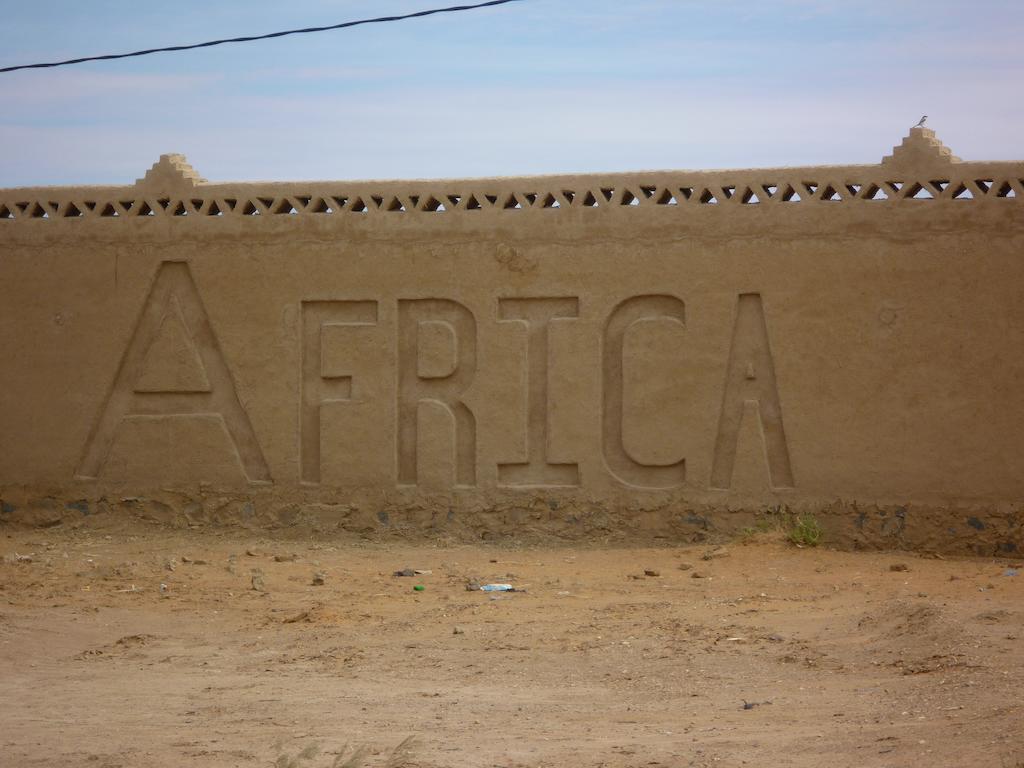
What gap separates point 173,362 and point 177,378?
13cm

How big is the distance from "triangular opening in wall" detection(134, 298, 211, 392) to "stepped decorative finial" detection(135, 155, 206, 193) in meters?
0.86

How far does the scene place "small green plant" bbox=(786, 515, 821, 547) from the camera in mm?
9234

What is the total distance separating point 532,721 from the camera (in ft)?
17.9

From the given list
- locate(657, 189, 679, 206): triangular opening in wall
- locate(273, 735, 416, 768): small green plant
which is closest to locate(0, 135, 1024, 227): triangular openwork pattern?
locate(657, 189, 679, 206): triangular opening in wall

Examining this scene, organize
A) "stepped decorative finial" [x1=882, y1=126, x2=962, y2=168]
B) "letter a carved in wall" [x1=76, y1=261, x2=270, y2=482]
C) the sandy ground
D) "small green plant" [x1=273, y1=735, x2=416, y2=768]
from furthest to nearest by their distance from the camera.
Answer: "letter a carved in wall" [x1=76, y1=261, x2=270, y2=482], "stepped decorative finial" [x1=882, y1=126, x2=962, y2=168], the sandy ground, "small green plant" [x1=273, y1=735, x2=416, y2=768]

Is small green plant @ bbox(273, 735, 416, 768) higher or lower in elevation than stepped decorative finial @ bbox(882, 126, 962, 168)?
lower

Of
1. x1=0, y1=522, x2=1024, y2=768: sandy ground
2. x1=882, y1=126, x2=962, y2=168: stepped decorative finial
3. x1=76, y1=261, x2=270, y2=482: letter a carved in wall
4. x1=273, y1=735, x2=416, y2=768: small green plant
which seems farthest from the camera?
x1=76, y1=261, x2=270, y2=482: letter a carved in wall

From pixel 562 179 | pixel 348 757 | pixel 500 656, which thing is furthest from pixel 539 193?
pixel 348 757

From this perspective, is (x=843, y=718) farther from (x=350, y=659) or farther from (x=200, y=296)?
(x=200, y=296)

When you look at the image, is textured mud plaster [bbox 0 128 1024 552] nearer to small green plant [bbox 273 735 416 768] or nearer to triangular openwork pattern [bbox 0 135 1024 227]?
triangular openwork pattern [bbox 0 135 1024 227]

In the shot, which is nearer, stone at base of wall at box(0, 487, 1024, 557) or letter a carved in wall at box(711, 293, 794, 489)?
stone at base of wall at box(0, 487, 1024, 557)

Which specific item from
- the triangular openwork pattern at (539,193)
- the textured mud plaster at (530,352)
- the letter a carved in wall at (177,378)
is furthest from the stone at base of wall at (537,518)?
the triangular openwork pattern at (539,193)

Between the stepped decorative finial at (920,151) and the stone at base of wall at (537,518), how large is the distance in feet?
7.58

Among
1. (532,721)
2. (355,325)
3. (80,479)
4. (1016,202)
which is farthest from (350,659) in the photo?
(1016,202)
